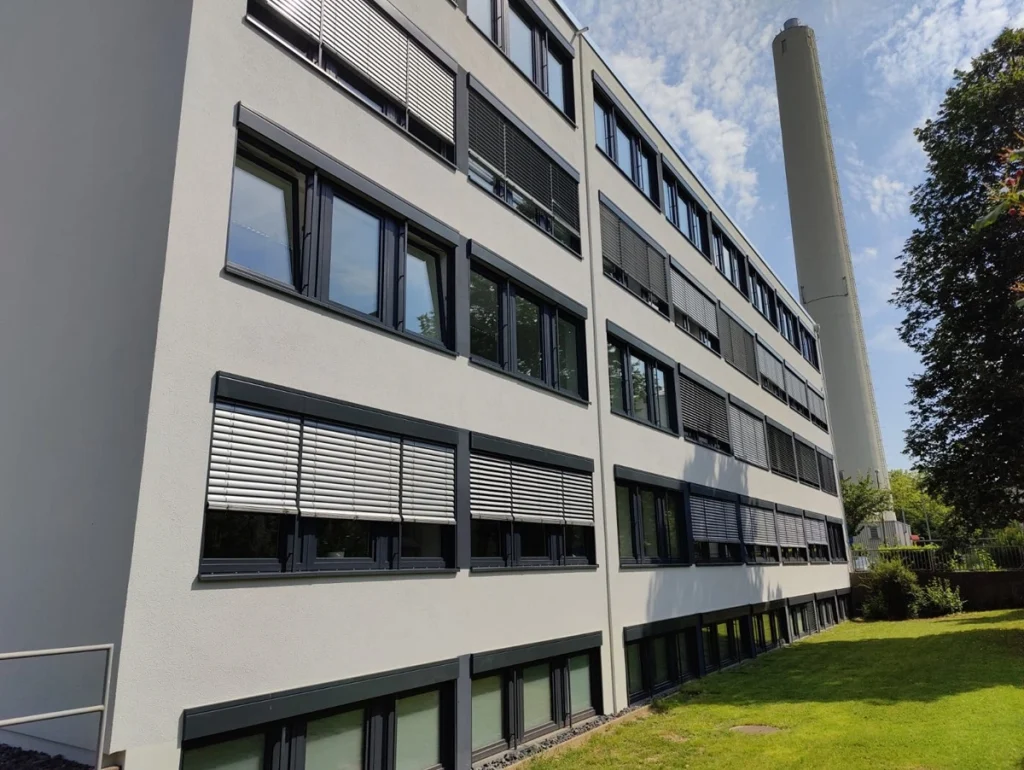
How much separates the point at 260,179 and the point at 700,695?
1194cm

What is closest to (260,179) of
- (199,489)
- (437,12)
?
(199,489)

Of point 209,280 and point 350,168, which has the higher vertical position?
point 350,168

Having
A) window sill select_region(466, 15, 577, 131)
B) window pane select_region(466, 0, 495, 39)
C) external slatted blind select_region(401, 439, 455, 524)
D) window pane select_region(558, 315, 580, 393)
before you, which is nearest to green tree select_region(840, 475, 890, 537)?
window pane select_region(558, 315, 580, 393)

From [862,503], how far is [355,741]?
54321mm

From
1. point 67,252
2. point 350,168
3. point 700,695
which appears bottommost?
point 700,695

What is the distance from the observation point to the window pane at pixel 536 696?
32.9 feet

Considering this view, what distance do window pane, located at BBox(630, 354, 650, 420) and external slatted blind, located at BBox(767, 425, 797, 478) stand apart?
394 inches

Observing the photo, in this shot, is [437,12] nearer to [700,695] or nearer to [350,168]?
[350,168]

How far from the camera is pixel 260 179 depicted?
24.8 ft

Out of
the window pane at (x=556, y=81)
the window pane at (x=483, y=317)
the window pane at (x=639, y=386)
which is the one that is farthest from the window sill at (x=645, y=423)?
the window pane at (x=556, y=81)

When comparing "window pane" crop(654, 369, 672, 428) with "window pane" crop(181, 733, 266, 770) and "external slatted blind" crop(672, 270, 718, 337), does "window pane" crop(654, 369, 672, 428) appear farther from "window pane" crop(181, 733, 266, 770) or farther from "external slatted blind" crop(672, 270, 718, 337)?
"window pane" crop(181, 733, 266, 770)

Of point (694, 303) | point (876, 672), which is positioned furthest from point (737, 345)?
point (876, 672)

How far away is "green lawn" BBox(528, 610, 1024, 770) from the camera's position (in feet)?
29.1

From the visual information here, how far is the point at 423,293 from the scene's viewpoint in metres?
9.62
